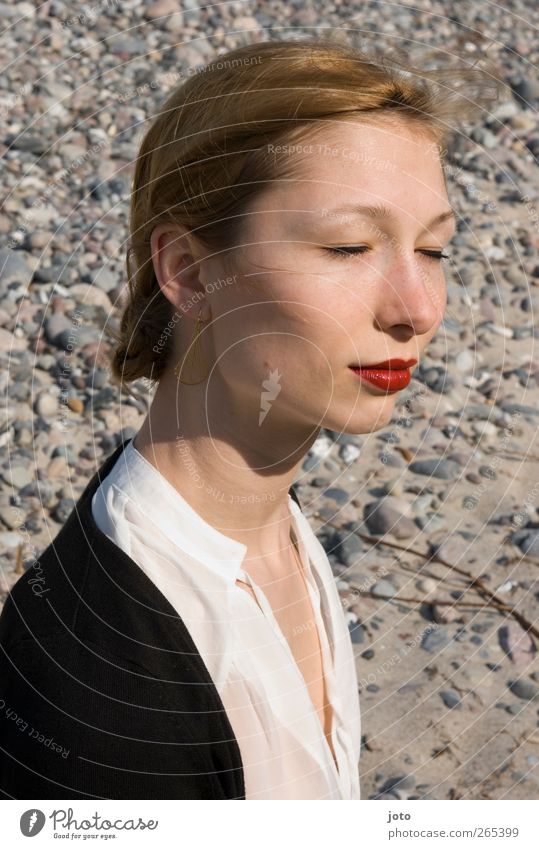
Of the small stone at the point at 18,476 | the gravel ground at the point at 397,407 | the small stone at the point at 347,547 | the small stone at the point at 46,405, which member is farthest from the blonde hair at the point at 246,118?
the small stone at the point at 46,405

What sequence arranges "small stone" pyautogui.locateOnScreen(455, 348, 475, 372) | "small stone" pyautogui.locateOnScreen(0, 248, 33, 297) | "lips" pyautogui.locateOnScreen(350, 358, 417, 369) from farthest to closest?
"small stone" pyautogui.locateOnScreen(455, 348, 475, 372) < "small stone" pyautogui.locateOnScreen(0, 248, 33, 297) < "lips" pyautogui.locateOnScreen(350, 358, 417, 369)

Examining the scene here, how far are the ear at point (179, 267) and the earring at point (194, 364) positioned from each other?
0.05m

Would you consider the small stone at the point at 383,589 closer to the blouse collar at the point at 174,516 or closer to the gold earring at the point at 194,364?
the blouse collar at the point at 174,516

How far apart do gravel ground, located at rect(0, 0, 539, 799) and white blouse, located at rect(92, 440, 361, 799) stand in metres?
1.48

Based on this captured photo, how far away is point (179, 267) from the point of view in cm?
183

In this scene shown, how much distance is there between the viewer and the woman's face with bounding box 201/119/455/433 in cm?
166

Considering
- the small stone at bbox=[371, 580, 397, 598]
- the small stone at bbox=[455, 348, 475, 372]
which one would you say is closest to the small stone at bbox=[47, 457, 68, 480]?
the small stone at bbox=[371, 580, 397, 598]

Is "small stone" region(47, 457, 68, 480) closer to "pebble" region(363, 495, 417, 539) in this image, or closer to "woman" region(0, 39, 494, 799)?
"pebble" region(363, 495, 417, 539)

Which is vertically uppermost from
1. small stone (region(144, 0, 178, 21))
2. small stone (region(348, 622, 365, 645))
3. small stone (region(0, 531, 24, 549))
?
small stone (region(144, 0, 178, 21))

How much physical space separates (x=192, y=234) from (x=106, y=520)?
55cm

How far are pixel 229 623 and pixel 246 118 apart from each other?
0.90m

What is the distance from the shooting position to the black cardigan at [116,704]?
1.71m

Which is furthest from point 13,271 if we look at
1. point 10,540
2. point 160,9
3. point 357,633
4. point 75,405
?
point 160,9

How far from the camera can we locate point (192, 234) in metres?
1.78
